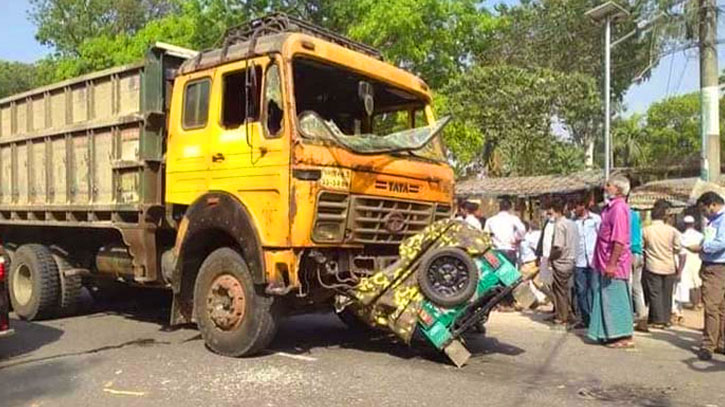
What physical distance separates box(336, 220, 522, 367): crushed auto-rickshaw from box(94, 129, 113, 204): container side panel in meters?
3.32

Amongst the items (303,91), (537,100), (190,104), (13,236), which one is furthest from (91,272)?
(537,100)

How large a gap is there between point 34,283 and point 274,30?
504 cm

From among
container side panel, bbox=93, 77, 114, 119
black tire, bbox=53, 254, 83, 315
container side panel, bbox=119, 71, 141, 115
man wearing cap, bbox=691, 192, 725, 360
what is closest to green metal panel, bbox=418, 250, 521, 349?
man wearing cap, bbox=691, 192, 725, 360

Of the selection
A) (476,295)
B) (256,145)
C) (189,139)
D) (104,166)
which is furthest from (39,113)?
(476,295)

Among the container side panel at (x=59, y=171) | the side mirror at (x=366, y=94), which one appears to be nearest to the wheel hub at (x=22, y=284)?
the container side panel at (x=59, y=171)

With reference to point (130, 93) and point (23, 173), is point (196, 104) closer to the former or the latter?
point (130, 93)

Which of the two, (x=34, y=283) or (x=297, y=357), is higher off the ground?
(x=34, y=283)

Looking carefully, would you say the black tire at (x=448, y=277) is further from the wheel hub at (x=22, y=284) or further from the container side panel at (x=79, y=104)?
the wheel hub at (x=22, y=284)

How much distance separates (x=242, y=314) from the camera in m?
7.15

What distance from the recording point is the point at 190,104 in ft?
25.6

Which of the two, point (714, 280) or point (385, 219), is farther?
point (714, 280)

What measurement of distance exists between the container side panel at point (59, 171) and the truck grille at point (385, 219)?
14.3ft

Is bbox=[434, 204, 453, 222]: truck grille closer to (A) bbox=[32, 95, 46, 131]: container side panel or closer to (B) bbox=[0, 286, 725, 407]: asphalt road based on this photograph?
(B) bbox=[0, 286, 725, 407]: asphalt road

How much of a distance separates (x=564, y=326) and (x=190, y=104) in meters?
5.45
